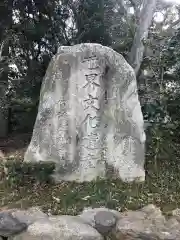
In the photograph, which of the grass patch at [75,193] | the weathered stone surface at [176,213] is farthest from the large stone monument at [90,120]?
the weathered stone surface at [176,213]

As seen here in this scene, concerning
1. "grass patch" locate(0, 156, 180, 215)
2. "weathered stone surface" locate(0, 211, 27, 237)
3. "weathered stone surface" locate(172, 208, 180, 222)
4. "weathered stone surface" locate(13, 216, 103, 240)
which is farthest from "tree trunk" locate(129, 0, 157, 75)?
"weathered stone surface" locate(0, 211, 27, 237)

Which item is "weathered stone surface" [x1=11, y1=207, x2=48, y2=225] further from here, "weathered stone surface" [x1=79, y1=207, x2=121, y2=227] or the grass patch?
"weathered stone surface" [x1=79, y1=207, x2=121, y2=227]

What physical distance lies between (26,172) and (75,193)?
26.1 inches

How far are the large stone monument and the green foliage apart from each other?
281 millimetres

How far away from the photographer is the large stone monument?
4.62 metres

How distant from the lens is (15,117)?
9.68 metres

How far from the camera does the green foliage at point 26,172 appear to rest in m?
4.33

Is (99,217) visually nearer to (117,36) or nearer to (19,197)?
(19,197)

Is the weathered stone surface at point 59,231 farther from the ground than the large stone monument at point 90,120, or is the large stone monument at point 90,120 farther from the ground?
the large stone monument at point 90,120

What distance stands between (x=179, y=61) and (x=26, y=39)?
3.84 meters

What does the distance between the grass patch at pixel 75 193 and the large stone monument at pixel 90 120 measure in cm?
19

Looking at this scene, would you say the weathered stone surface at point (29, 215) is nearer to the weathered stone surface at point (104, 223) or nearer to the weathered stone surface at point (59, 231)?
the weathered stone surface at point (59, 231)

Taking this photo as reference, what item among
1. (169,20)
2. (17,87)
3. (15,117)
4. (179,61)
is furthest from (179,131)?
(169,20)

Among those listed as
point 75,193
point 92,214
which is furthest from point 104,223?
point 75,193
